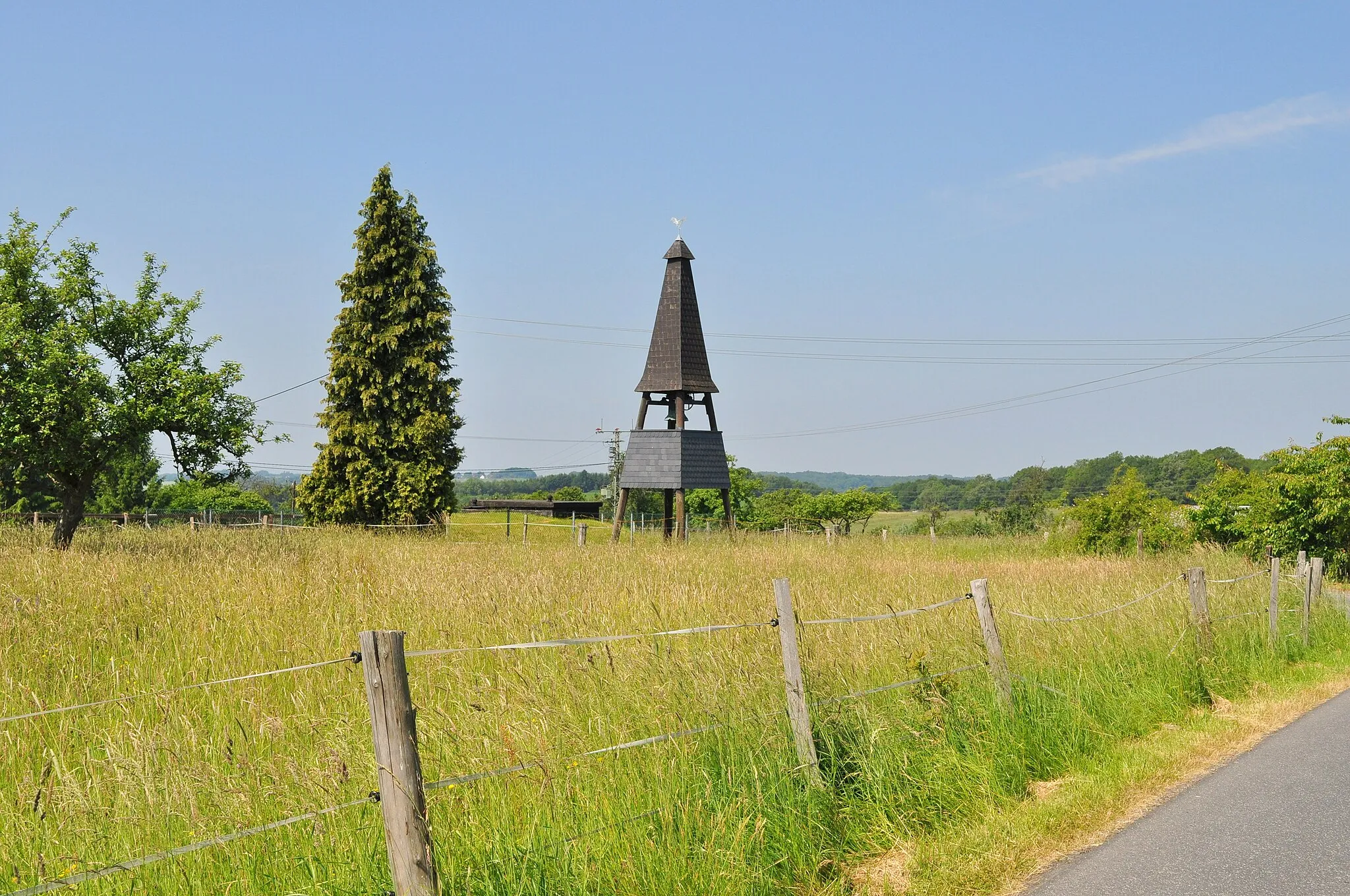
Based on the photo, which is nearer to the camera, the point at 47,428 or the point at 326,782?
the point at 326,782

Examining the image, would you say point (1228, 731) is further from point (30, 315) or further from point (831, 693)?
point (30, 315)

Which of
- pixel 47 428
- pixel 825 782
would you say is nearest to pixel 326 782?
pixel 825 782

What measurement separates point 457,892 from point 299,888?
608 millimetres

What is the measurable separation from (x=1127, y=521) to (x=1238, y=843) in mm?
24164

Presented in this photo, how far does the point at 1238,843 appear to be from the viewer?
538 cm

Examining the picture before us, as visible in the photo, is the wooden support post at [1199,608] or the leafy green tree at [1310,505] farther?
the leafy green tree at [1310,505]

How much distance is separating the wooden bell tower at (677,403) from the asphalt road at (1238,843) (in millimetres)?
21073

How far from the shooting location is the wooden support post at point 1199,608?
9773 mm

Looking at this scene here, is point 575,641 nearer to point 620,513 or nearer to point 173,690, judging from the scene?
point 173,690

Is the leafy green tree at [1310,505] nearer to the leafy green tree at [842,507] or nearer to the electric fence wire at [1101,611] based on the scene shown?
the electric fence wire at [1101,611]

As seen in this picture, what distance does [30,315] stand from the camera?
1891cm

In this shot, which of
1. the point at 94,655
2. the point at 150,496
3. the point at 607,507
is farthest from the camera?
the point at 607,507

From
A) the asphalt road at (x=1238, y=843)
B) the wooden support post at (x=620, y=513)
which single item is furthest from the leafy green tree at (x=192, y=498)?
the asphalt road at (x=1238, y=843)

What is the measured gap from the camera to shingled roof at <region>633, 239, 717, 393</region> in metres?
28.2
